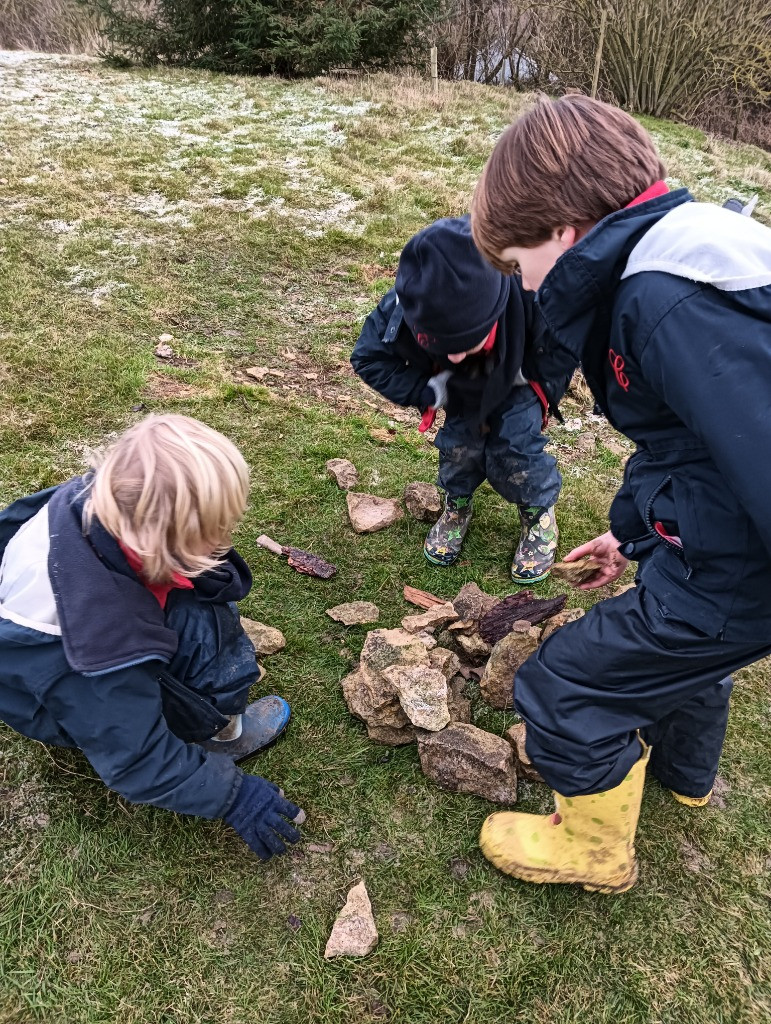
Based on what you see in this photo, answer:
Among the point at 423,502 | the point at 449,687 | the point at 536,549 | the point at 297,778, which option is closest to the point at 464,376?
the point at 423,502

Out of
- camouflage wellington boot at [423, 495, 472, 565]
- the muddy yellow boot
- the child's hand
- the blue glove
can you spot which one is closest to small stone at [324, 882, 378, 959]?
the blue glove

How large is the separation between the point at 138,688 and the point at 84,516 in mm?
406

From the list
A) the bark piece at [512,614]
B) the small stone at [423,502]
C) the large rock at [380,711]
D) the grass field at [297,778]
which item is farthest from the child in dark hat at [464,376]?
the large rock at [380,711]

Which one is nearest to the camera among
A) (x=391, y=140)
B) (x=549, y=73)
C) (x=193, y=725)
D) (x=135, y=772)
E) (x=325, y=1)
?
(x=135, y=772)

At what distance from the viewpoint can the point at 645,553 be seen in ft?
5.83

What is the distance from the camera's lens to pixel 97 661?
1.47 meters

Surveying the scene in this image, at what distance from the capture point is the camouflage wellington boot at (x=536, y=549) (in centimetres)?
286

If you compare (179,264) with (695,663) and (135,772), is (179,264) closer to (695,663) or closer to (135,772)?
(135,772)

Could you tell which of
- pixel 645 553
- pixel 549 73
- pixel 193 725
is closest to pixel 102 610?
pixel 193 725

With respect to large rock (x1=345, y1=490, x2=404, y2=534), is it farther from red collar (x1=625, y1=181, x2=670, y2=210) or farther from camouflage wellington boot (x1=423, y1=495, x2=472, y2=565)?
red collar (x1=625, y1=181, x2=670, y2=210)

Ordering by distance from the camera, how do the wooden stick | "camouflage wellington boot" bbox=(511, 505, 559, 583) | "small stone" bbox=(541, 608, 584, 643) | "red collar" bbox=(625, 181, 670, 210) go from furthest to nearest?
1. "camouflage wellington boot" bbox=(511, 505, 559, 583)
2. the wooden stick
3. "small stone" bbox=(541, 608, 584, 643)
4. "red collar" bbox=(625, 181, 670, 210)

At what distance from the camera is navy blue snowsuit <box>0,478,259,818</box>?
1.48 metres

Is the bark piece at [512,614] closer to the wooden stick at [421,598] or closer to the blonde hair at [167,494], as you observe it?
the wooden stick at [421,598]

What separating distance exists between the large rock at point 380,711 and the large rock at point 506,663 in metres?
0.31
